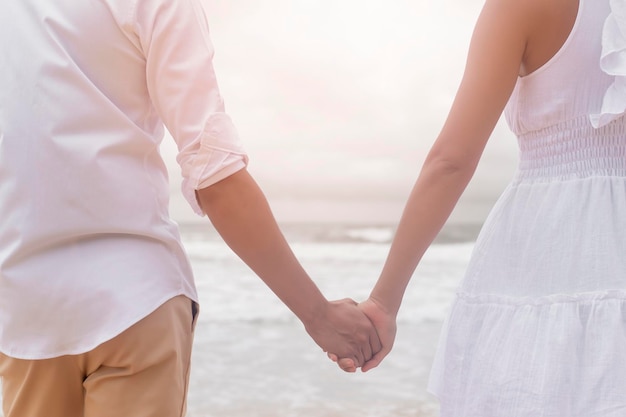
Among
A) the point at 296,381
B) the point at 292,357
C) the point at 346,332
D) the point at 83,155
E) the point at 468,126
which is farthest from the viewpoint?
the point at 292,357

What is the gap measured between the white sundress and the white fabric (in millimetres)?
584

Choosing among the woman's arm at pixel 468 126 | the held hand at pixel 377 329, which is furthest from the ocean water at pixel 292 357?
the woman's arm at pixel 468 126

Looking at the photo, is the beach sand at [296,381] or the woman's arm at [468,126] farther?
the beach sand at [296,381]

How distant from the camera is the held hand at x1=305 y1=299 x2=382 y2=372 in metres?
1.78

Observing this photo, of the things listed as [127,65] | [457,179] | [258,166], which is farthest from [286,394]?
[258,166]

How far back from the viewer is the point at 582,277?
50.6 inches

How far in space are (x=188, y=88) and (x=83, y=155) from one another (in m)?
0.21

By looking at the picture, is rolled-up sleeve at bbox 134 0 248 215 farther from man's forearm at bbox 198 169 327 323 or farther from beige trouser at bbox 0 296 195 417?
beige trouser at bbox 0 296 195 417

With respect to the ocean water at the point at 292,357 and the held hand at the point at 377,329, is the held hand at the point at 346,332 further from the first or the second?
the ocean water at the point at 292,357

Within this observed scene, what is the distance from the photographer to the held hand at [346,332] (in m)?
1.78

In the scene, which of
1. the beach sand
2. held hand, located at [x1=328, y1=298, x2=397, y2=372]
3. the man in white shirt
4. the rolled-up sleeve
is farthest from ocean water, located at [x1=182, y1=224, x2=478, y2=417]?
the rolled-up sleeve

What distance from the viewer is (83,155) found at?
1238 millimetres

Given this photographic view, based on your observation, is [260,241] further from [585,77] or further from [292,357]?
[292,357]

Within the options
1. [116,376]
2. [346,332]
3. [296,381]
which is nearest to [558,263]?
[346,332]
